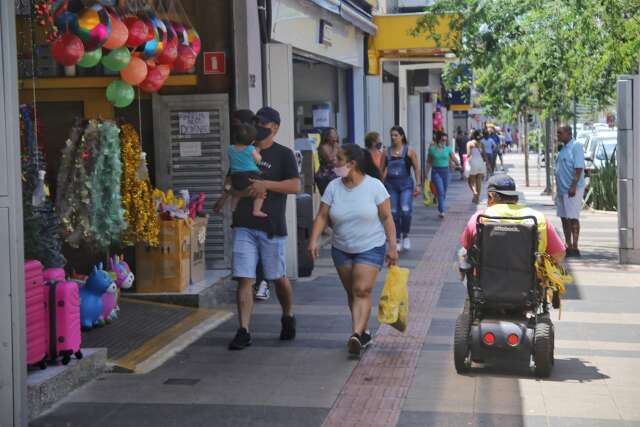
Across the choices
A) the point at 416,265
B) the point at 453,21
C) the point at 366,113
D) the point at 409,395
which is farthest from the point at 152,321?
the point at 366,113

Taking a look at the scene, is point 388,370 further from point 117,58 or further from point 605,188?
point 605,188

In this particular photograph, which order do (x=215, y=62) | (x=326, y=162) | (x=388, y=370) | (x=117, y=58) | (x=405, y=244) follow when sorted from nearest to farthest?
(x=388, y=370), (x=117, y=58), (x=215, y=62), (x=326, y=162), (x=405, y=244)

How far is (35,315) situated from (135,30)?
9.18 ft

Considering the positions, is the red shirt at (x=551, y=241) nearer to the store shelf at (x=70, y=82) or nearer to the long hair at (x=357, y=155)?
the long hair at (x=357, y=155)

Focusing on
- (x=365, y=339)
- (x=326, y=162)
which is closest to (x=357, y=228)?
(x=365, y=339)

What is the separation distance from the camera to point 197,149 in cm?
1170

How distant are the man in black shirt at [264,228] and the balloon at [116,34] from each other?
1.21 m

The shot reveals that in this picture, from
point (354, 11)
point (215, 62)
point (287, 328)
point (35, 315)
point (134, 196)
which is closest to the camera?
point (35, 315)

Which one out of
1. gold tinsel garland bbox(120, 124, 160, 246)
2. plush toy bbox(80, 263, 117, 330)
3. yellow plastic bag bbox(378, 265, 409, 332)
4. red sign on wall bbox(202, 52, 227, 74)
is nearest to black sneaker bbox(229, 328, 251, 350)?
yellow plastic bag bbox(378, 265, 409, 332)

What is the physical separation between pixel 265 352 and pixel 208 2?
428 centimetres

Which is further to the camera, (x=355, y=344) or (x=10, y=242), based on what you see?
(x=355, y=344)

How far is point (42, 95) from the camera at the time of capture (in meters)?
11.2

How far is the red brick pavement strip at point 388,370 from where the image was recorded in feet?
22.6

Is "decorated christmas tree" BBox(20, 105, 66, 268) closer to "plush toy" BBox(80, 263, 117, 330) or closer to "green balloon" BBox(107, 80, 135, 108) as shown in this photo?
"plush toy" BBox(80, 263, 117, 330)
